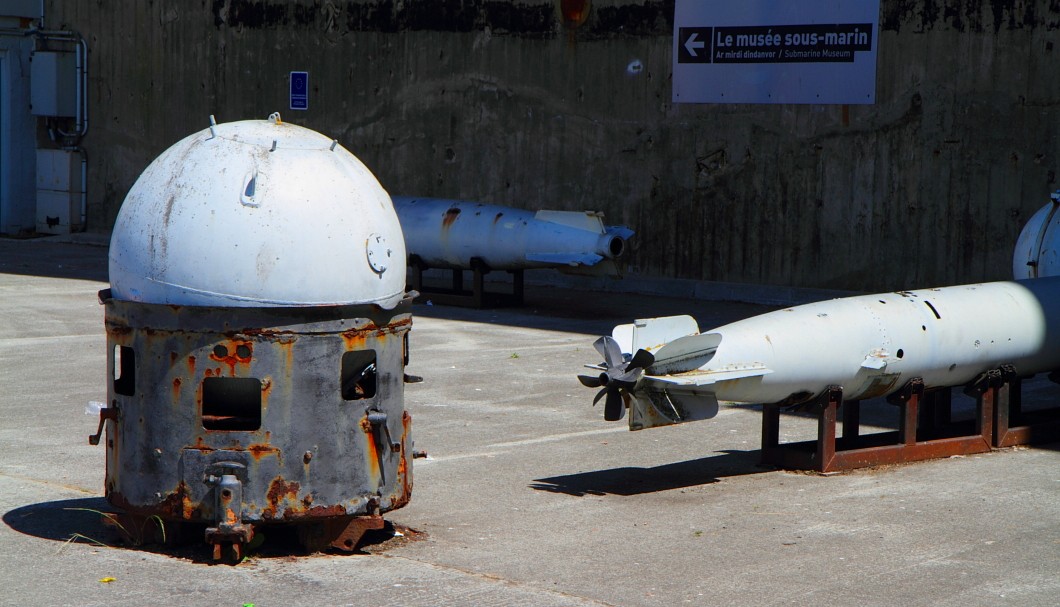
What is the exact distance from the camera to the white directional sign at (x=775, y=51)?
587 inches

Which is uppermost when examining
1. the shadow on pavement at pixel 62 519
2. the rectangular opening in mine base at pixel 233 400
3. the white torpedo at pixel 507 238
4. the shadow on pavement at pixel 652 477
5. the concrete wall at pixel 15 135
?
the concrete wall at pixel 15 135

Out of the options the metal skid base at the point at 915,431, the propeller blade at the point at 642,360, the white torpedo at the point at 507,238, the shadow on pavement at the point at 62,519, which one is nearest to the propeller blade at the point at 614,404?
the propeller blade at the point at 642,360

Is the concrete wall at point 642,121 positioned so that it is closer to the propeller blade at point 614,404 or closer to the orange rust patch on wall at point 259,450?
the propeller blade at point 614,404

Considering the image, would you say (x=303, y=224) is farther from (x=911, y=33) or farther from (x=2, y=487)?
(x=911, y=33)

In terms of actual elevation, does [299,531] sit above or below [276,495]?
below

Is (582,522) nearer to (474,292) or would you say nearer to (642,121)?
(474,292)

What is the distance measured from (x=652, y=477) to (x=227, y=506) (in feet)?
9.19

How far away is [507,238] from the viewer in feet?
48.2

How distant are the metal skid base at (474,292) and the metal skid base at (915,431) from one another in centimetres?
691

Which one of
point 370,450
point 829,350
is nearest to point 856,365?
point 829,350

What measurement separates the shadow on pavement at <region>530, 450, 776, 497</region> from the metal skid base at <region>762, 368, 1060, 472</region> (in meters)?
0.23

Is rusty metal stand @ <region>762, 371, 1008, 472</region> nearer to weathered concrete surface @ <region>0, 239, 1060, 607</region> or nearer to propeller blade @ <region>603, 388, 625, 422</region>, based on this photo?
weathered concrete surface @ <region>0, 239, 1060, 607</region>

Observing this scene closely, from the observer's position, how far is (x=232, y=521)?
216 inches

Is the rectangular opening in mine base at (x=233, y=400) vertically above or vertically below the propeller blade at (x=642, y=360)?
below
